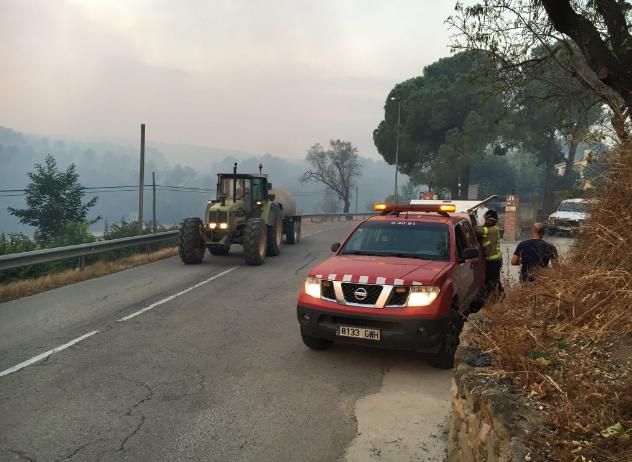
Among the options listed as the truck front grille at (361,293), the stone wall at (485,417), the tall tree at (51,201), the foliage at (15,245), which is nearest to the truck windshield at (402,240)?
the truck front grille at (361,293)

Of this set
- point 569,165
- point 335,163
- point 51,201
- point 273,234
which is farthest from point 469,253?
point 335,163

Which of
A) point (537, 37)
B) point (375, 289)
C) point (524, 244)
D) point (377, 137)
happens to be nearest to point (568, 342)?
point (375, 289)

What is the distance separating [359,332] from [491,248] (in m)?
3.72

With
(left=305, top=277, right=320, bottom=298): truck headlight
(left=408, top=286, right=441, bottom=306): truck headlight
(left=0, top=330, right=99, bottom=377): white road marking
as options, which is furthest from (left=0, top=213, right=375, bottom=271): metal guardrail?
(left=408, top=286, right=441, bottom=306): truck headlight

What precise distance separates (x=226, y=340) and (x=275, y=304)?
233 cm

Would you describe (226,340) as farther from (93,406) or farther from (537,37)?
(537,37)

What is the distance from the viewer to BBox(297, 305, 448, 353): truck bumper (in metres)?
5.24

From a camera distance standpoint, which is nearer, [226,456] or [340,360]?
[226,456]

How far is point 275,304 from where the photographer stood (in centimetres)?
909

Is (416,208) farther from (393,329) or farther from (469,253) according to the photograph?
(393,329)

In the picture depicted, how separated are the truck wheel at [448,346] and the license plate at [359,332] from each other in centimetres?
80

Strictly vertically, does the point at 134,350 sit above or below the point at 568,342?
below

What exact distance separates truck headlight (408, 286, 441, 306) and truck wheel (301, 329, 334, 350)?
4.76 ft

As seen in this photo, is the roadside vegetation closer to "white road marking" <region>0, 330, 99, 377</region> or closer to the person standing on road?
"white road marking" <region>0, 330, 99, 377</region>
